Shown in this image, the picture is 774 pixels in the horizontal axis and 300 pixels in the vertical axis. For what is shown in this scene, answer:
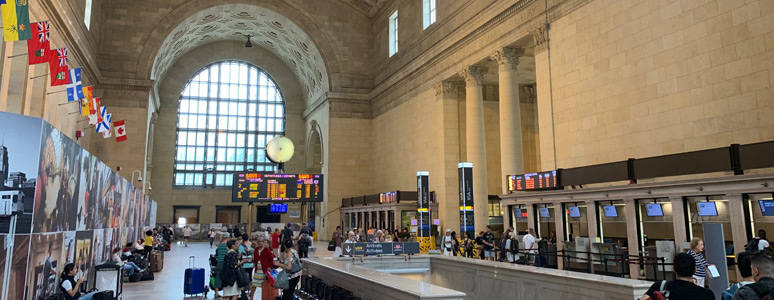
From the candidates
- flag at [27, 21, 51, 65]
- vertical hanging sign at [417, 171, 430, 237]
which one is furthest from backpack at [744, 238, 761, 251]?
flag at [27, 21, 51, 65]

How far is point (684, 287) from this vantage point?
12.8 ft

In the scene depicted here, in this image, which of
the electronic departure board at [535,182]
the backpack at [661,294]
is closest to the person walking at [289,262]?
the backpack at [661,294]

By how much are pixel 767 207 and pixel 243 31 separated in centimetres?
3421

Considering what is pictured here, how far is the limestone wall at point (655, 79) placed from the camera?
11500 mm

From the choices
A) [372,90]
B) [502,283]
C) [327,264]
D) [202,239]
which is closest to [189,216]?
[202,239]

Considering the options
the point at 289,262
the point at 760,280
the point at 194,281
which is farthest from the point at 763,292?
the point at 194,281

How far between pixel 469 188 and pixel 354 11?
701 inches

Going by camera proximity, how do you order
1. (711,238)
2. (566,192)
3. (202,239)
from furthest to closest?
(202,239) → (566,192) → (711,238)

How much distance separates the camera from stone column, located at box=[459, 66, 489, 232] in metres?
22.1

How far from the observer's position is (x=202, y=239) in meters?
38.2

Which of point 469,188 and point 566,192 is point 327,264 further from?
point 469,188

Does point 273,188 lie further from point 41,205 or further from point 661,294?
point 661,294

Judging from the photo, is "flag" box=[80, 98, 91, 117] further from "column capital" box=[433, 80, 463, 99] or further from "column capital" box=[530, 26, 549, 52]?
"column capital" box=[530, 26, 549, 52]

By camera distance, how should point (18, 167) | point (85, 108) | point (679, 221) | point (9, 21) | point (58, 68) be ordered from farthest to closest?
point (85, 108) < point (58, 68) < point (9, 21) < point (679, 221) < point (18, 167)
